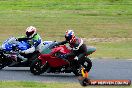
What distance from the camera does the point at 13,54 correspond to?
18609 mm

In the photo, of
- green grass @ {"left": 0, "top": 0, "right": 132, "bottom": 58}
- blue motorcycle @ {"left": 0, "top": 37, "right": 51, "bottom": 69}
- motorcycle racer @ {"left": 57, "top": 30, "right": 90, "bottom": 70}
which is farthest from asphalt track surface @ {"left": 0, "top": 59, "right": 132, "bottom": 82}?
green grass @ {"left": 0, "top": 0, "right": 132, "bottom": 58}

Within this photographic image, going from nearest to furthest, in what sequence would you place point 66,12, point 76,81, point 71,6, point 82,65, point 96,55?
point 76,81, point 82,65, point 96,55, point 66,12, point 71,6

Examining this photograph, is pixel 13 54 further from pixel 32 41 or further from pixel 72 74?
pixel 72 74

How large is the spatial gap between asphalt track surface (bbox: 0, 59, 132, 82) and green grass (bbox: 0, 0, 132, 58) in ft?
13.1

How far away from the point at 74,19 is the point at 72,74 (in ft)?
87.2

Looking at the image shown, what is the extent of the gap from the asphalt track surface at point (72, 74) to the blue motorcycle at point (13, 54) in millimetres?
287

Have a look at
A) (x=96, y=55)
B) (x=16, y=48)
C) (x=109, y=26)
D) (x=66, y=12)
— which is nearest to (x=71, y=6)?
(x=66, y=12)

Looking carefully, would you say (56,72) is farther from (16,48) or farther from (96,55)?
(96,55)

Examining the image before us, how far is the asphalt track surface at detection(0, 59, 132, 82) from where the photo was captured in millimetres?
17047

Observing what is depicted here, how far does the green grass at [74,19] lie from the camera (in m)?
34.8

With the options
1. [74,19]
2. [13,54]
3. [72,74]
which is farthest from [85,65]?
[74,19]

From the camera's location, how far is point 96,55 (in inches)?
968

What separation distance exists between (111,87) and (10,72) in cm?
511

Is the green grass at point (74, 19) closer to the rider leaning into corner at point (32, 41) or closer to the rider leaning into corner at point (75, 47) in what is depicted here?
the rider leaning into corner at point (32, 41)
